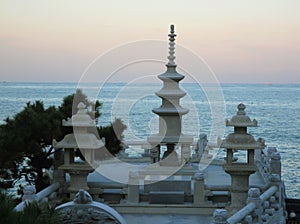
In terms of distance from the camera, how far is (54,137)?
18.3 metres

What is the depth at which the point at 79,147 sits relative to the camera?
1688 cm

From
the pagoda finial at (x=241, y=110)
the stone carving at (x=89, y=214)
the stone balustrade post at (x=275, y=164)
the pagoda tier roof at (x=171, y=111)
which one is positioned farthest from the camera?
the pagoda tier roof at (x=171, y=111)

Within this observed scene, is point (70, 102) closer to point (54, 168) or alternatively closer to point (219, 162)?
point (54, 168)

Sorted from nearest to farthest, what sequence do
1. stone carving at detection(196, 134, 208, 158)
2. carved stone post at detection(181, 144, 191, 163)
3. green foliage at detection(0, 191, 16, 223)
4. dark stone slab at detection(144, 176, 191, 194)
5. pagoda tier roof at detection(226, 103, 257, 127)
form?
green foliage at detection(0, 191, 16, 223) → pagoda tier roof at detection(226, 103, 257, 127) → dark stone slab at detection(144, 176, 191, 194) → carved stone post at detection(181, 144, 191, 163) → stone carving at detection(196, 134, 208, 158)

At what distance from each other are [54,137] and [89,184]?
1.67m

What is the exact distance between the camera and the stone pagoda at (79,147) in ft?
55.2

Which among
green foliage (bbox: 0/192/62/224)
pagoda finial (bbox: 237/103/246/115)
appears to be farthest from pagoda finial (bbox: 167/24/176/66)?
green foliage (bbox: 0/192/62/224)

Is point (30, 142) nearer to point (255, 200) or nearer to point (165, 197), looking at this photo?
point (165, 197)

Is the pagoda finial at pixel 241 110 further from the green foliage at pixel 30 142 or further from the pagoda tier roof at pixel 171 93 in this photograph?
the green foliage at pixel 30 142

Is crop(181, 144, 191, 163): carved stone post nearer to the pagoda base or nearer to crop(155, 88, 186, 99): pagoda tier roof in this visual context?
crop(155, 88, 186, 99): pagoda tier roof

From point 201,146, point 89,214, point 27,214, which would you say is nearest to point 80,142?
point 89,214

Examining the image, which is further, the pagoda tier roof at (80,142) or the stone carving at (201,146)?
the stone carving at (201,146)

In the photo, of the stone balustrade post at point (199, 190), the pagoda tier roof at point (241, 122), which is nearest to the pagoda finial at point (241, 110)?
the pagoda tier roof at point (241, 122)

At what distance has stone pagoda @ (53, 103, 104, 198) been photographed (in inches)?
663
